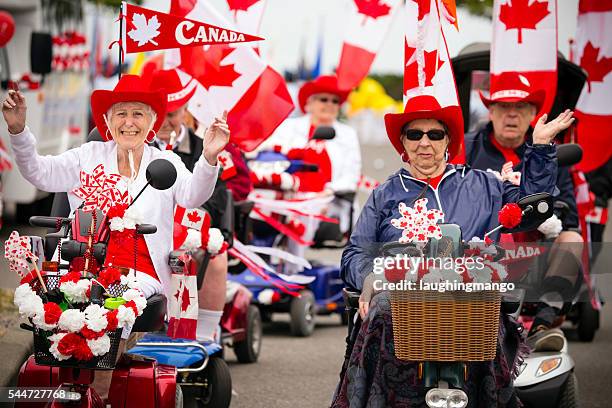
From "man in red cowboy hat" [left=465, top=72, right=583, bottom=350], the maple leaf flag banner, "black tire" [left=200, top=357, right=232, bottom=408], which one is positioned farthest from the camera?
"man in red cowboy hat" [left=465, top=72, right=583, bottom=350]

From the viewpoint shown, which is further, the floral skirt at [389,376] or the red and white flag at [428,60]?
the red and white flag at [428,60]

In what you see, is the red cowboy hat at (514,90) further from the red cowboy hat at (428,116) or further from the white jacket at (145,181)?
the white jacket at (145,181)

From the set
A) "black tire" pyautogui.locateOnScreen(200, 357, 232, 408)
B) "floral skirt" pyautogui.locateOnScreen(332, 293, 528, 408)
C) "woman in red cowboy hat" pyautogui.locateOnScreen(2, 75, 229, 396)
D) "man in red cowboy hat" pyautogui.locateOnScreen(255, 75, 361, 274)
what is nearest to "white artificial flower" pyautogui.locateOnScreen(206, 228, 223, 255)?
"black tire" pyautogui.locateOnScreen(200, 357, 232, 408)

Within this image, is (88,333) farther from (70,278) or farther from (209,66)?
(209,66)

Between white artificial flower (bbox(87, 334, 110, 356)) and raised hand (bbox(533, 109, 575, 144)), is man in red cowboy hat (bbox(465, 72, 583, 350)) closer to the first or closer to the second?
raised hand (bbox(533, 109, 575, 144))

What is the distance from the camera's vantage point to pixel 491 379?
20.1 ft

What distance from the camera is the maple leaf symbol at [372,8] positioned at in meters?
12.0

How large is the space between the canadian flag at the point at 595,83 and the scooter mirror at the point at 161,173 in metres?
4.96

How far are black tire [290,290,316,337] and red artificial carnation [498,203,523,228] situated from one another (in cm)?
645

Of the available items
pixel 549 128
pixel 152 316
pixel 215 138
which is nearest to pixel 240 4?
pixel 215 138

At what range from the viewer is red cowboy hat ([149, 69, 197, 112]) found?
357 inches

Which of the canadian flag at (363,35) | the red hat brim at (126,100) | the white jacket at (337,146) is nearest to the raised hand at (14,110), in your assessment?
the red hat brim at (126,100)

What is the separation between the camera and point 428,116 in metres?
6.88

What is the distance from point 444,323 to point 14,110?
91.7 inches
